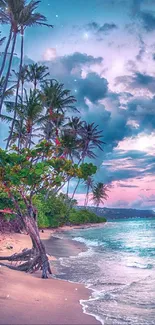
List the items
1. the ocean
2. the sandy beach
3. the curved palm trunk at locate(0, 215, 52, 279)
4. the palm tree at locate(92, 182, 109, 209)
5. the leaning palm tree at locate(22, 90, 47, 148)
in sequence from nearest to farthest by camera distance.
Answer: the sandy beach < the ocean < the curved palm trunk at locate(0, 215, 52, 279) < the leaning palm tree at locate(22, 90, 47, 148) < the palm tree at locate(92, 182, 109, 209)

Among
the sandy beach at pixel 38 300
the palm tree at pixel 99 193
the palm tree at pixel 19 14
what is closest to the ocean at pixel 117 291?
the sandy beach at pixel 38 300

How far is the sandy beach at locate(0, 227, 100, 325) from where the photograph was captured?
5.21m

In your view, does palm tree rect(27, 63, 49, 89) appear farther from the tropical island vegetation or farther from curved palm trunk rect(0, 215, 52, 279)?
curved palm trunk rect(0, 215, 52, 279)

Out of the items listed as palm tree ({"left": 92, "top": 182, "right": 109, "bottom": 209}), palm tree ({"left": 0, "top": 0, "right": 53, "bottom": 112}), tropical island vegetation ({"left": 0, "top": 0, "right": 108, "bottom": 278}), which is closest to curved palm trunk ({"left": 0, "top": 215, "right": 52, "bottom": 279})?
tropical island vegetation ({"left": 0, "top": 0, "right": 108, "bottom": 278})

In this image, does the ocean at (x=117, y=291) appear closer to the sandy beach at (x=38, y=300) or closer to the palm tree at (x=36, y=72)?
the sandy beach at (x=38, y=300)

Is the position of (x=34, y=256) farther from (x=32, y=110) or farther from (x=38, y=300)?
(x=32, y=110)

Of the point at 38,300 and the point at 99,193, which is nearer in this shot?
the point at 38,300

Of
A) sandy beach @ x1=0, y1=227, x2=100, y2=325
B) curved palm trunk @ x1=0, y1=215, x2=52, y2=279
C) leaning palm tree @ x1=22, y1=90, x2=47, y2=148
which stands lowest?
sandy beach @ x1=0, y1=227, x2=100, y2=325

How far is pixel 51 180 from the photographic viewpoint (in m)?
9.93

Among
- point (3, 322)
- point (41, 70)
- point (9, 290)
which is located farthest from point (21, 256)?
point (41, 70)

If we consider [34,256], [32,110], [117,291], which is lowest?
[117,291]

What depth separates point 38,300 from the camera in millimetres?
6449

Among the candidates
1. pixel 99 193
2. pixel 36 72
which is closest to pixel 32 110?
pixel 36 72

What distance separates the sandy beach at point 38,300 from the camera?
17.1 feet
